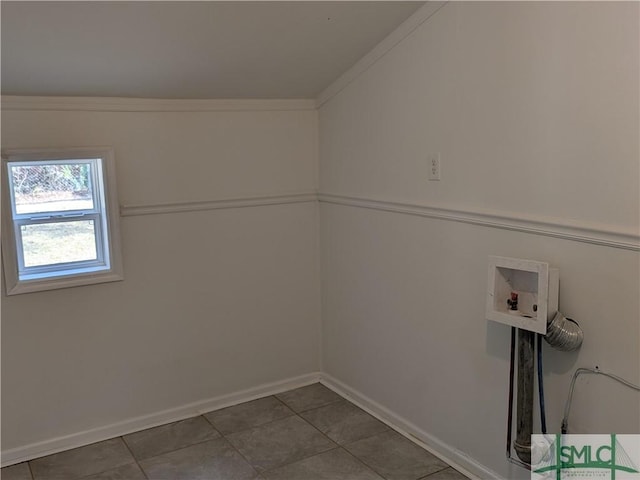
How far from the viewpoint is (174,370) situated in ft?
10.6

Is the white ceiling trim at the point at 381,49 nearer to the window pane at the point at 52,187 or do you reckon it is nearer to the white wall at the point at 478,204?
the white wall at the point at 478,204

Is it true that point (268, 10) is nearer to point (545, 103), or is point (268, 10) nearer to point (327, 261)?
point (545, 103)

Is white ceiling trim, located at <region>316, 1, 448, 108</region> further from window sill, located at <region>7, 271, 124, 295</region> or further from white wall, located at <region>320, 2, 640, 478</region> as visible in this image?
window sill, located at <region>7, 271, 124, 295</region>

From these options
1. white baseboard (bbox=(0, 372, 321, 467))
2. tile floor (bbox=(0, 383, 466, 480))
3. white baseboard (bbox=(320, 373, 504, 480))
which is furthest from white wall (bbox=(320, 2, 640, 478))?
white baseboard (bbox=(0, 372, 321, 467))

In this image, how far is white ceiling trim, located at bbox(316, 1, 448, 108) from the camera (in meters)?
2.61

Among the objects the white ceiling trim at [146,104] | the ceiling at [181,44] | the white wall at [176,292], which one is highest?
the ceiling at [181,44]

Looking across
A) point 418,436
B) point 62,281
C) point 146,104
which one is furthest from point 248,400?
point 146,104

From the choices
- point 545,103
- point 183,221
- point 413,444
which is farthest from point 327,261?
point 545,103

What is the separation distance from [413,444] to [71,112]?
→ 2.21 metres

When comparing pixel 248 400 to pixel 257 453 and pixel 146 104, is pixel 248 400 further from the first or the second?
pixel 146 104

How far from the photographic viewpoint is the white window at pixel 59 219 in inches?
108

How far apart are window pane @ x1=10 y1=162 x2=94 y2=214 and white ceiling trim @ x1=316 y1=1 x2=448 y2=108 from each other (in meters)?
1.27

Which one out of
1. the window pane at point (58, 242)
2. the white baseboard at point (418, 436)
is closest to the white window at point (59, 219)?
the window pane at point (58, 242)

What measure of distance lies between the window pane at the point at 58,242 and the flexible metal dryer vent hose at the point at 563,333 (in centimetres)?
209
